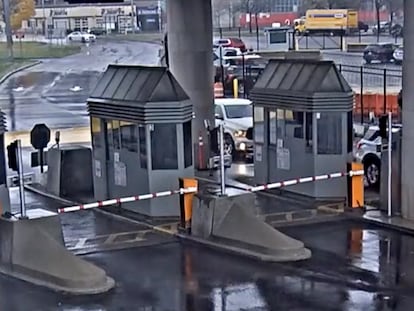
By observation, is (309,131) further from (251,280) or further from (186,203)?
(251,280)

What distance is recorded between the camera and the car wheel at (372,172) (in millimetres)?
21406

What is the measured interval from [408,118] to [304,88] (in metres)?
3.04

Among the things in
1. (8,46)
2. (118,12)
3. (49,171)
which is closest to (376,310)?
(49,171)

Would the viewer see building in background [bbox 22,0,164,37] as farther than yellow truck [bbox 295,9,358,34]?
Yes

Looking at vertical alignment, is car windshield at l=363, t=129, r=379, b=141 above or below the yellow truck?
below

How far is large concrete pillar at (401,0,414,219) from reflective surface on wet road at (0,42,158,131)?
20435mm

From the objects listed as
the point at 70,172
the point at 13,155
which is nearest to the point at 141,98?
the point at 13,155

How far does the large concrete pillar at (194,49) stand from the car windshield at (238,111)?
1897 millimetres

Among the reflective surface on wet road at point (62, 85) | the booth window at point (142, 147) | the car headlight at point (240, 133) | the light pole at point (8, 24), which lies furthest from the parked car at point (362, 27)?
the booth window at point (142, 147)

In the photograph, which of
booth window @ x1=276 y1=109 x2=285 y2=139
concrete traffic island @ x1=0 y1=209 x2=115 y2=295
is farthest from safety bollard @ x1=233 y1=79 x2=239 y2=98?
concrete traffic island @ x1=0 y1=209 x2=115 y2=295

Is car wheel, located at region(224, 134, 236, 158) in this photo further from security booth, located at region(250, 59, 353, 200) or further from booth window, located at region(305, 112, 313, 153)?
booth window, located at region(305, 112, 313, 153)

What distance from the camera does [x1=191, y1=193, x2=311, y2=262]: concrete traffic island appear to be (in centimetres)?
1532

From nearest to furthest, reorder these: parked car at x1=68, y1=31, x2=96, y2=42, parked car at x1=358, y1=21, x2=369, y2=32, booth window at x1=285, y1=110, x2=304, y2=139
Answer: booth window at x1=285, y1=110, x2=304, y2=139, parked car at x1=68, y1=31, x2=96, y2=42, parked car at x1=358, y1=21, x2=369, y2=32

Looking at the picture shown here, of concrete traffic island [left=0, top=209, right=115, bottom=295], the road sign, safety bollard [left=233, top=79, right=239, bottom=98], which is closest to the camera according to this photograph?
concrete traffic island [left=0, top=209, right=115, bottom=295]
